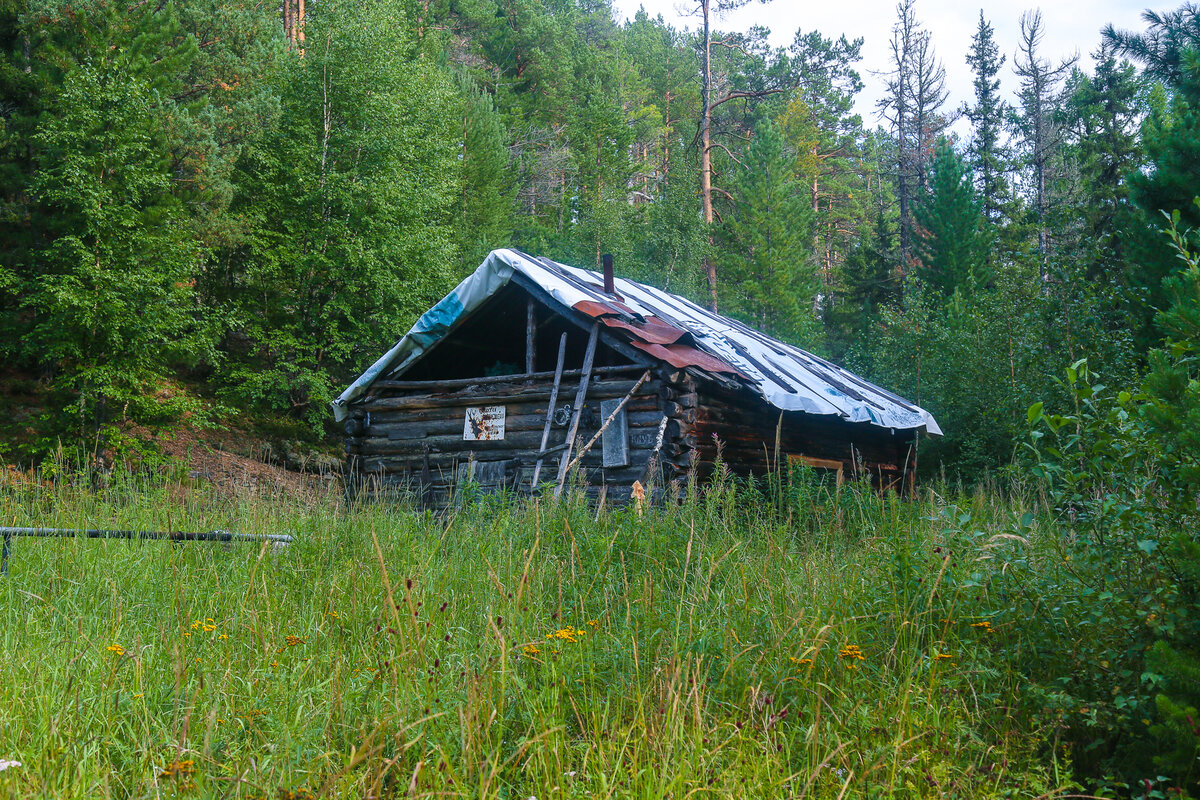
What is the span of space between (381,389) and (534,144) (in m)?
23.9

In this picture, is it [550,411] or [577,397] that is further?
[550,411]

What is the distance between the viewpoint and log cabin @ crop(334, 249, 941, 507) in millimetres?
9867

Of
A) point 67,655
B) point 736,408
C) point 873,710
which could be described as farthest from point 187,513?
point 736,408

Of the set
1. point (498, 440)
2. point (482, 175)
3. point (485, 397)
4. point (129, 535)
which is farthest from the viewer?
point (482, 175)

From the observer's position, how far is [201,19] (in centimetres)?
2064

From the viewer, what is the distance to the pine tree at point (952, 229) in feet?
100

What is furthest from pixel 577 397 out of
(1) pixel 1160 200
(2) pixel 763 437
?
(1) pixel 1160 200

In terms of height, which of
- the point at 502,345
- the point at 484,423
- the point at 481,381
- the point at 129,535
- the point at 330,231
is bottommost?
the point at 129,535

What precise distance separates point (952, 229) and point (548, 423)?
Result: 85.5 ft

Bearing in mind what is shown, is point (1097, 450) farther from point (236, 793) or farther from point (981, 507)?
point (236, 793)

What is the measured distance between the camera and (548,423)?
10.5 m

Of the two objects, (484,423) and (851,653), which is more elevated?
(484,423)

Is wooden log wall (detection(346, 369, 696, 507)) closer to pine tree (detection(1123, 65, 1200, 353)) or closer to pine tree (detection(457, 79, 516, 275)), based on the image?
pine tree (detection(1123, 65, 1200, 353))

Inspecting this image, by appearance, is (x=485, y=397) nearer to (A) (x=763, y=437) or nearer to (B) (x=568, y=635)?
(A) (x=763, y=437)
